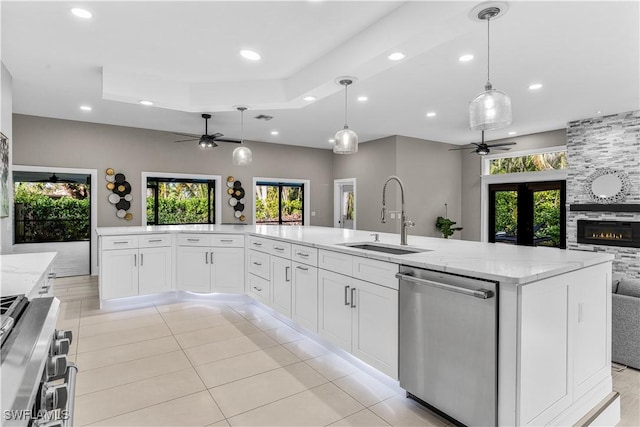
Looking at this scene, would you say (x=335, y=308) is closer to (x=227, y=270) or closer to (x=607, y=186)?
(x=227, y=270)

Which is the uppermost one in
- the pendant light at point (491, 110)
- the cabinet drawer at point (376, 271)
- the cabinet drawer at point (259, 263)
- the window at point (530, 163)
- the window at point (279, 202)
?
the window at point (530, 163)

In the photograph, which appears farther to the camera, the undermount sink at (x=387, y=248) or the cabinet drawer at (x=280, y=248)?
the cabinet drawer at (x=280, y=248)

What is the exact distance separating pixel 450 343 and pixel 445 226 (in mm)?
6420

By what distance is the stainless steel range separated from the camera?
2.08 ft

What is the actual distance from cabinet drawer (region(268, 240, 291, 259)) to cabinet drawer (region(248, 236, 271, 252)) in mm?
62

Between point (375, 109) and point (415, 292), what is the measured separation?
4.05m

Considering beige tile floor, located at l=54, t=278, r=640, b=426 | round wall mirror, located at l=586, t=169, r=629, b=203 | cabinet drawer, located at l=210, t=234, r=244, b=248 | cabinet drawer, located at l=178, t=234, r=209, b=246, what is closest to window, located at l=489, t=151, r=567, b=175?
round wall mirror, located at l=586, t=169, r=629, b=203

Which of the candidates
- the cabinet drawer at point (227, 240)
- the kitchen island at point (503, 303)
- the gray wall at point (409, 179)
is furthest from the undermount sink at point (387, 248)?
the gray wall at point (409, 179)

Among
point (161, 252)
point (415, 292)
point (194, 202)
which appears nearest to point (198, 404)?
point (415, 292)

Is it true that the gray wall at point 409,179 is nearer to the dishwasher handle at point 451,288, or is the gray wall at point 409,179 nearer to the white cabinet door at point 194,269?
the white cabinet door at point 194,269

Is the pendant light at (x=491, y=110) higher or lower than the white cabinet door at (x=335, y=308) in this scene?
higher

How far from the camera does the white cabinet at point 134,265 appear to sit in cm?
417

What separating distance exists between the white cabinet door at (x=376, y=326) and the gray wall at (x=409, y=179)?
206 inches

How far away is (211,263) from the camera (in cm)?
439
